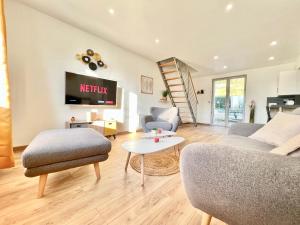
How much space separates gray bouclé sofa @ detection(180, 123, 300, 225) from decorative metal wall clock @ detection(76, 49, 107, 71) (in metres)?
3.32

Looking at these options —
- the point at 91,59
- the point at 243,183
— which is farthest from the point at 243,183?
the point at 91,59

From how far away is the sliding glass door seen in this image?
5.80 metres

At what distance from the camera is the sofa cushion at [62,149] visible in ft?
3.93

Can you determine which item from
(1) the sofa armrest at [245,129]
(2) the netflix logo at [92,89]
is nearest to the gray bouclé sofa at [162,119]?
(2) the netflix logo at [92,89]

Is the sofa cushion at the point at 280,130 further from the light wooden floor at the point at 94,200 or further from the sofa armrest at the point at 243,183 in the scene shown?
the sofa armrest at the point at 243,183

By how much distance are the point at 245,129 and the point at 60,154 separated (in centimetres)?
224

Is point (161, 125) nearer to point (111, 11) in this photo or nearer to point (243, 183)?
point (111, 11)

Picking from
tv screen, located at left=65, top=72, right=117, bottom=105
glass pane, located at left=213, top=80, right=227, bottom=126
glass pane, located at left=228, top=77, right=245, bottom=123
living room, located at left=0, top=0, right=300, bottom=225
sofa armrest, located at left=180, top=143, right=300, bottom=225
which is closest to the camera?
sofa armrest, located at left=180, top=143, right=300, bottom=225

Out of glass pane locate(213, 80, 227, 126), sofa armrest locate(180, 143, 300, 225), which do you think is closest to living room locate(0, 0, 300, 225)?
sofa armrest locate(180, 143, 300, 225)

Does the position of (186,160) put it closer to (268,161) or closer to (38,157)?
(268,161)

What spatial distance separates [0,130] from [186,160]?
2225 mm

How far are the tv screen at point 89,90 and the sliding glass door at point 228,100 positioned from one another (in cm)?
468

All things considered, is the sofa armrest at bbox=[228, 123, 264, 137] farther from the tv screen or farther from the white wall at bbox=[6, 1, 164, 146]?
the white wall at bbox=[6, 1, 164, 146]

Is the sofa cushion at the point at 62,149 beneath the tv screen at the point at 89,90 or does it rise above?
beneath
